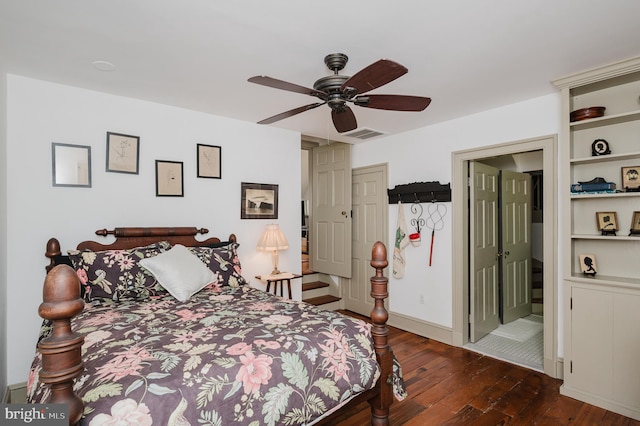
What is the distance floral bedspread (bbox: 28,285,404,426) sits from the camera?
128 cm

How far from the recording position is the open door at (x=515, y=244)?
4.30 m

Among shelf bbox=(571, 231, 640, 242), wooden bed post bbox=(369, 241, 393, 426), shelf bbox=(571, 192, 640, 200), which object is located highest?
shelf bbox=(571, 192, 640, 200)

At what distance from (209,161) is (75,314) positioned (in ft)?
9.09

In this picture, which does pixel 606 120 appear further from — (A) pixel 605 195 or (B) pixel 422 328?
(B) pixel 422 328

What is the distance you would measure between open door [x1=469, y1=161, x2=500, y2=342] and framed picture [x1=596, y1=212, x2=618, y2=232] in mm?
1204

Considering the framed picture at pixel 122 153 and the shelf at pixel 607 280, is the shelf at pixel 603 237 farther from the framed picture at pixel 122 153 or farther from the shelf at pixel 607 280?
the framed picture at pixel 122 153

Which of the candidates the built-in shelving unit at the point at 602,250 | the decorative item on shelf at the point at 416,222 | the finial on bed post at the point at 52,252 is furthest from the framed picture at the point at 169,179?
the built-in shelving unit at the point at 602,250

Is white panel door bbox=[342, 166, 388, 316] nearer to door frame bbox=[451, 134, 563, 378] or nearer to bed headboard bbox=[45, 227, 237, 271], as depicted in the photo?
door frame bbox=[451, 134, 563, 378]

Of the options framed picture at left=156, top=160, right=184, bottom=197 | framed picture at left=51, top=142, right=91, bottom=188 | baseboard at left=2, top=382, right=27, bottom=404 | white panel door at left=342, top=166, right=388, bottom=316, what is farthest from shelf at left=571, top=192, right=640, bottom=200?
baseboard at left=2, top=382, right=27, bottom=404

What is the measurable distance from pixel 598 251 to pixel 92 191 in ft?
14.2

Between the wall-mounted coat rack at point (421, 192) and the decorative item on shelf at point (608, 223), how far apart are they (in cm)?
136

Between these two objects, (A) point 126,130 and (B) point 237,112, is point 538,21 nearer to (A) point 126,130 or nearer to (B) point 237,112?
(B) point 237,112

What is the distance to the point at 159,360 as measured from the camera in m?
1.45

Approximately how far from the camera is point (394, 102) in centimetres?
215
